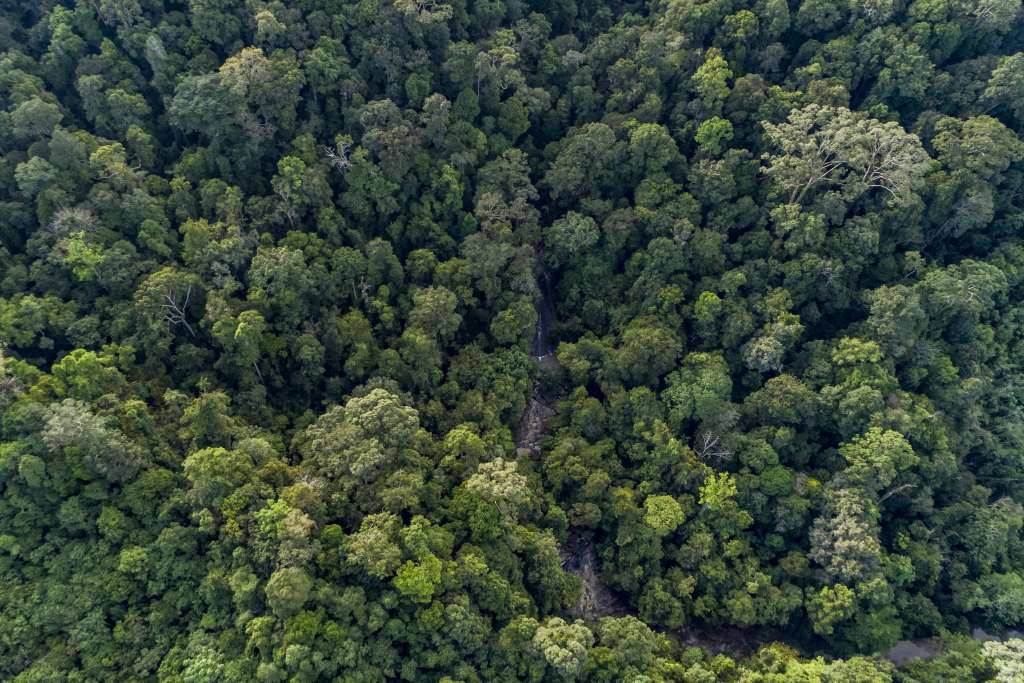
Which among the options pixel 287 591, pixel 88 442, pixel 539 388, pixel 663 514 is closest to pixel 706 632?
pixel 663 514

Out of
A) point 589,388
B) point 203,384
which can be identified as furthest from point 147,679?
point 589,388

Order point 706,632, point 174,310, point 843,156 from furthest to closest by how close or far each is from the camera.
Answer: point 843,156
point 706,632
point 174,310

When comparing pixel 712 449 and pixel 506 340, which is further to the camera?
pixel 506 340

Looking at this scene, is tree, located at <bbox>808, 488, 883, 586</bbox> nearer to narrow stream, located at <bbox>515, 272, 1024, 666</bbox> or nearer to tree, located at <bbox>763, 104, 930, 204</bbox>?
narrow stream, located at <bbox>515, 272, 1024, 666</bbox>

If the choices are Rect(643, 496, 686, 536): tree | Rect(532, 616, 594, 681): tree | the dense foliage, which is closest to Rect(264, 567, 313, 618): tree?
the dense foliage

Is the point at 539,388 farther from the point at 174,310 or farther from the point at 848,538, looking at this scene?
the point at 174,310

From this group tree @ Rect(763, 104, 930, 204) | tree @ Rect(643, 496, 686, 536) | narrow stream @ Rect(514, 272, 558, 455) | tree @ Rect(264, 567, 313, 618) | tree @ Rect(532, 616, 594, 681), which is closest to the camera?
tree @ Rect(264, 567, 313, 618)

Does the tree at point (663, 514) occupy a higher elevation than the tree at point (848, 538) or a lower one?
higher

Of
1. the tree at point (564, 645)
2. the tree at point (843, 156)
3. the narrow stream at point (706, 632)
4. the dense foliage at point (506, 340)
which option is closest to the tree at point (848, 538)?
the dense foliage at point (506, 340)

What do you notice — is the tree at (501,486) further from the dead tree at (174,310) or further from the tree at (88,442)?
the dead tree at (174,310)

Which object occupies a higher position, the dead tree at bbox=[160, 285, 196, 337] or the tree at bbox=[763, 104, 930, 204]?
the tree at bbox=[763, 104, 930, 204]
